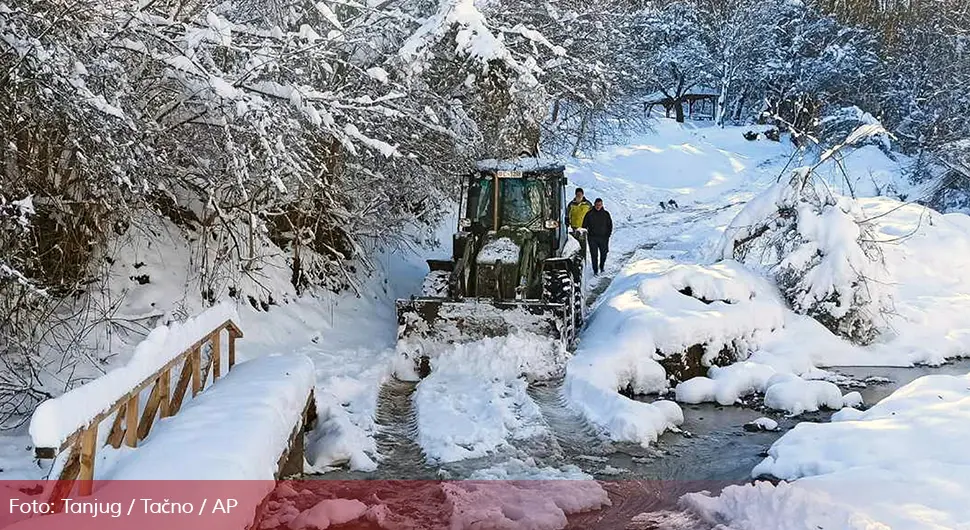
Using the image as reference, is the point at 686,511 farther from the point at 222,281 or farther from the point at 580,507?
the point at 222,281

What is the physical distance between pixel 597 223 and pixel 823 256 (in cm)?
490

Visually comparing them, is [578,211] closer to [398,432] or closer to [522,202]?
[522,202]

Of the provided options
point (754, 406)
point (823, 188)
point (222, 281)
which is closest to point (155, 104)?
point (222, 281)

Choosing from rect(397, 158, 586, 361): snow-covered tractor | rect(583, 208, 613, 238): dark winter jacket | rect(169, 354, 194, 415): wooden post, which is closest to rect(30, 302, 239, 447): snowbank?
rect(169, 354, 194, 415): wooden post

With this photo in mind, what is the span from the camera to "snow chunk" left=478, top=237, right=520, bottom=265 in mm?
9773

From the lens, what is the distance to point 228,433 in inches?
170

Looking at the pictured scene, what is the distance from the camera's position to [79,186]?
23.5 ft

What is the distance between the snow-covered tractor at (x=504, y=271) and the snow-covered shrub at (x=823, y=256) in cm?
287

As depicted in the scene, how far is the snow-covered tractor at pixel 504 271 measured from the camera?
878cm

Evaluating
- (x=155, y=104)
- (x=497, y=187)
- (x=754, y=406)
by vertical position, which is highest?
(x=155, y=104)

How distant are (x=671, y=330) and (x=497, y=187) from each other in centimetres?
308

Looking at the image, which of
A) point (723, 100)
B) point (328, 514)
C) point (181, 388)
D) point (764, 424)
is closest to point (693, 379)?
point (764, 424)

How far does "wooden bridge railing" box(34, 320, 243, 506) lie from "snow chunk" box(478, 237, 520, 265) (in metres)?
3.83

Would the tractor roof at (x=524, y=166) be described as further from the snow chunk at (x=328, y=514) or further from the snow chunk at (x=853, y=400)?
the snow chunk at (x=328, y=514)
